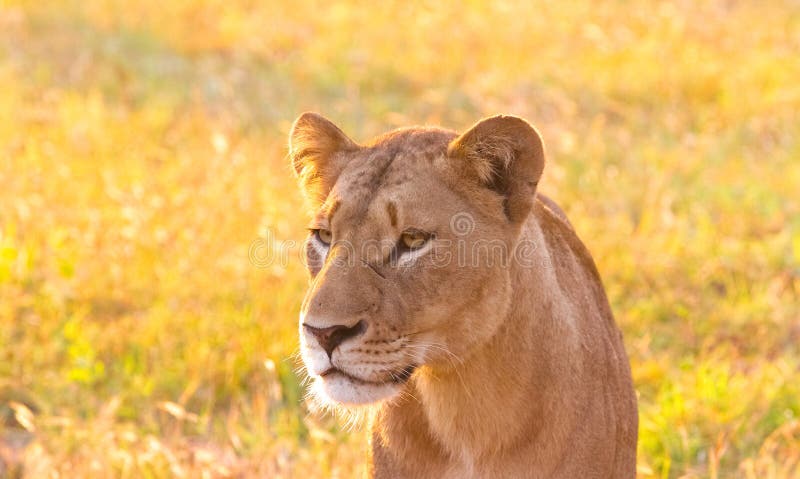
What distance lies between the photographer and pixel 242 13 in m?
11.4

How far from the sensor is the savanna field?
4.93 m

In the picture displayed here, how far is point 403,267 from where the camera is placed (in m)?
3.08

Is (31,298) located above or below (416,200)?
below

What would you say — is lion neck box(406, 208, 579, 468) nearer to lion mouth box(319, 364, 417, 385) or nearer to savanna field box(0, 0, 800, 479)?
lion mouth box(319, 364, 417, 385)

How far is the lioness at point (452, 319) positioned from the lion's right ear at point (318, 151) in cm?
6

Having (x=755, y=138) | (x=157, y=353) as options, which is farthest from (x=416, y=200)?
(x=755, y=138)

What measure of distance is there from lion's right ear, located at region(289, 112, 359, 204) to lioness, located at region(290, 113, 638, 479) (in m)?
0.06

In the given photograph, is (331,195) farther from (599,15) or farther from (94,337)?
(599,15)

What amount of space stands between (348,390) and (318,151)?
32.8 inches

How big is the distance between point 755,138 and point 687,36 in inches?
90.6

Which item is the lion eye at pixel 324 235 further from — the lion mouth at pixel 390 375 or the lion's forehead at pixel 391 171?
the lion mouth at pixel 390 375

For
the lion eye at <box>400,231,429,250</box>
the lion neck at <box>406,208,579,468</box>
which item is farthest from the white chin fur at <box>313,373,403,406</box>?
the lion eye at <box>400,231,429,250</box>

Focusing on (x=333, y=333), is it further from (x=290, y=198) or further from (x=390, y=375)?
(x=290, y=198)

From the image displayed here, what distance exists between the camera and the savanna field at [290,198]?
493cm
